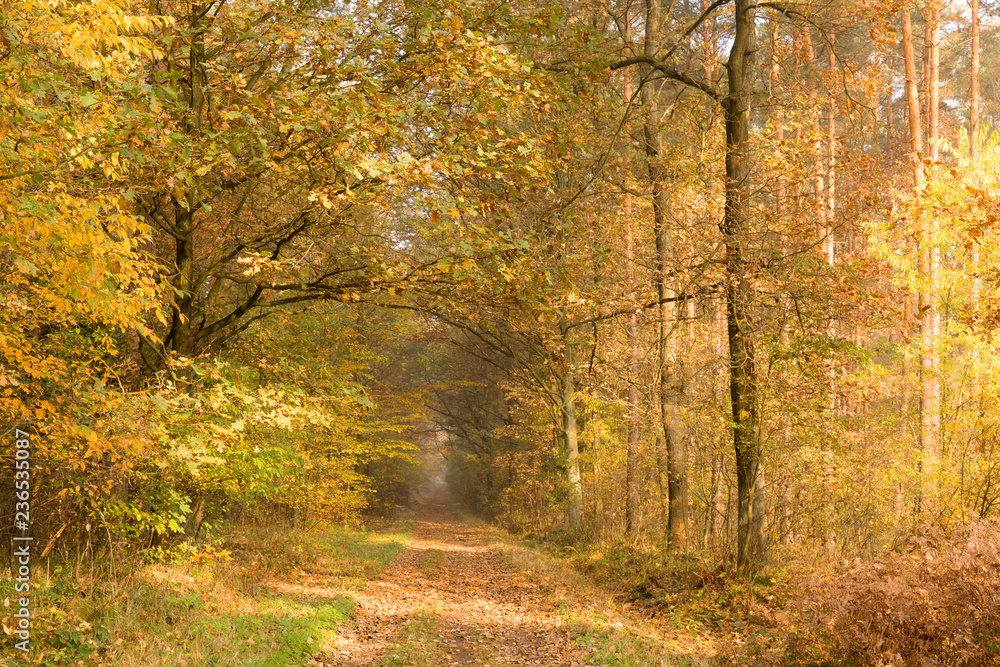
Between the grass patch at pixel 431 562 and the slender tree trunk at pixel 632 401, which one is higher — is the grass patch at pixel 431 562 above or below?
below

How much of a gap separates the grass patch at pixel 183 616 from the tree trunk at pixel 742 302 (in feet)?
20.6

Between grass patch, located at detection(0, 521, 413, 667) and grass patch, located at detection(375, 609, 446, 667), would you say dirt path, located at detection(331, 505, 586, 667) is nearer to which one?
grass patch, located at detection(375, 609, 446, 667)

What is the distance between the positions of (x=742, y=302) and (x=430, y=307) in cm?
462

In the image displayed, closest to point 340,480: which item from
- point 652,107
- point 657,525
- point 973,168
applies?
point 657,525

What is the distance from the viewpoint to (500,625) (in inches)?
378

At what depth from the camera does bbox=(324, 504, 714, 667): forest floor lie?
752cm

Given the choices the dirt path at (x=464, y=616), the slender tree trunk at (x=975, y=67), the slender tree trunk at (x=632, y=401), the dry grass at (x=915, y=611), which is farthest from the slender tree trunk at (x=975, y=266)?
the dirt path at (x=464, y=616)

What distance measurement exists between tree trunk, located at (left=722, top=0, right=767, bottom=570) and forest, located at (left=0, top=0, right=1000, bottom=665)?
0.07 m

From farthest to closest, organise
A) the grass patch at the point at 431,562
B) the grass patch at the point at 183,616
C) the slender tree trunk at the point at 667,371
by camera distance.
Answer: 1. the grass patch at the point at 431,562
2. the slender tree trunk at the point at 667,371
3. the grass patch at the point at 183,616

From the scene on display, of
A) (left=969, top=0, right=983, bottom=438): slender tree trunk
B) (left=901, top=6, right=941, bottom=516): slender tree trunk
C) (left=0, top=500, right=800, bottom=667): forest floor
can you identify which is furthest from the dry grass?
(left=969, top=0, right=983, bottom=438): slender tree trunk

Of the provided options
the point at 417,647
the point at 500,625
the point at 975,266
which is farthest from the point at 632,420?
the point at 417,647

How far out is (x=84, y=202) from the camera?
207 inches

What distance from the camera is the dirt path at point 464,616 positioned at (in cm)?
777

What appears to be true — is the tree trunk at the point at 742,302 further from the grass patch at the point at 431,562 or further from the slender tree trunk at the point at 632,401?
the grass patch at the point at 431,562
